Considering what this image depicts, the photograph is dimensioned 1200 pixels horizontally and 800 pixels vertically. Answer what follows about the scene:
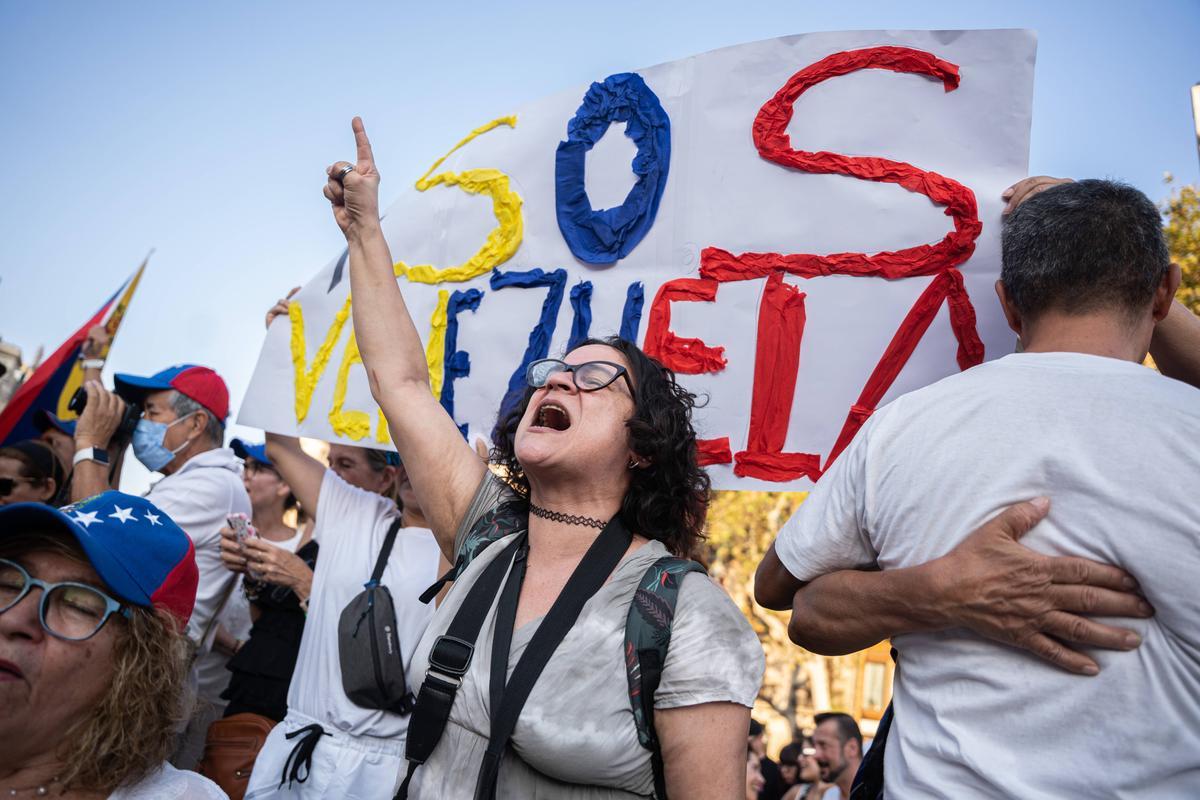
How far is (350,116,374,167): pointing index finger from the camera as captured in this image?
2398mm

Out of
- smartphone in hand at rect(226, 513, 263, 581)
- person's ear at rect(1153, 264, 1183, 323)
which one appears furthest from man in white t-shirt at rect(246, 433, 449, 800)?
person's ear at rect(1153, 264, 1183, 323)

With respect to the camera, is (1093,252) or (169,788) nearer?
(1093,252)

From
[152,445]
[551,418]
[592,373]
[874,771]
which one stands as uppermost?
[592,373]

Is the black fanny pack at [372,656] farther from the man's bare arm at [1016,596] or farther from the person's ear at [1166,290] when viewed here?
the person's ear at [1166,290]

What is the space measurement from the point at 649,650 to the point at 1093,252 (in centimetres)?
106

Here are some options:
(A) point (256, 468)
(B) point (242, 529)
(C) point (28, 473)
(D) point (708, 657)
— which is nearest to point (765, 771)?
(A) point (256, 468)

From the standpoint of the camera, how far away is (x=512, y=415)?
97.7 inches

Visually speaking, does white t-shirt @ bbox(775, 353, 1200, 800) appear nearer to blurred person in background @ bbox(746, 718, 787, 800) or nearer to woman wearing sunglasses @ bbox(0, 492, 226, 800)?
woman wearing sunglasses @ bbox(0, 492, 226, 800)

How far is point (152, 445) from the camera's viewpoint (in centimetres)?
385

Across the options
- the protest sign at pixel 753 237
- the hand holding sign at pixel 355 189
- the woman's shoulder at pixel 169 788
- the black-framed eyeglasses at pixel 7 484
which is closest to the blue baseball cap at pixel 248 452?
the black-framed eyeglasses at pixel 7 484

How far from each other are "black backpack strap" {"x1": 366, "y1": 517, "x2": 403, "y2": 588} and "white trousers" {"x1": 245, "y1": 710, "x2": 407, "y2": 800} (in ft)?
1.62

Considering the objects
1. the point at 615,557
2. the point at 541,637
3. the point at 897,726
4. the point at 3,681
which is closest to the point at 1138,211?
the point at 897,726

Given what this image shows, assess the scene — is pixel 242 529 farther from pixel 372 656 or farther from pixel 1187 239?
pixel 1187 239

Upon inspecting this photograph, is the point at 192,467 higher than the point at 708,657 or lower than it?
higher
